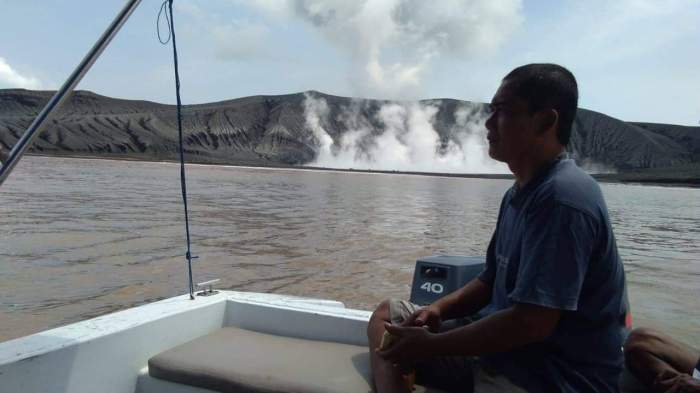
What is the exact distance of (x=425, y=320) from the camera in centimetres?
214

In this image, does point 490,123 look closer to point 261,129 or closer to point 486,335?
point 486,335

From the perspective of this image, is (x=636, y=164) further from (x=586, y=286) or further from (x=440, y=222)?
(x=586, y=286)

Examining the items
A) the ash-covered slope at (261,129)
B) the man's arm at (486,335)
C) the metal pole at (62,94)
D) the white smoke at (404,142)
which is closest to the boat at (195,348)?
the metal pole at (62,94)

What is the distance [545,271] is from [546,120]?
52 centimetres

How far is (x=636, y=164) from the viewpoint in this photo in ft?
335

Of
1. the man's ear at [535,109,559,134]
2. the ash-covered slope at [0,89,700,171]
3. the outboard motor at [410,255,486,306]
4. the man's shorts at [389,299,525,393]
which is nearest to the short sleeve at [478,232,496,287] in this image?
the man's shorts at [389,299,525,393]

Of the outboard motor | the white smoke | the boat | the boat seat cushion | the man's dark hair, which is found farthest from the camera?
the white smoke

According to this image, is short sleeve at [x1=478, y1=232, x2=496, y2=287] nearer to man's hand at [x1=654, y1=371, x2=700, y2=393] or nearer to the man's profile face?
the man's profile face

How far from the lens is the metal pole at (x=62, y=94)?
173cm

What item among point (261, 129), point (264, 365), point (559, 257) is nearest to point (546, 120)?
point (559, 257)

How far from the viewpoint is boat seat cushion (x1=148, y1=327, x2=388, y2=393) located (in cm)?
218

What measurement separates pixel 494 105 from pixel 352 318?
141 centimetres

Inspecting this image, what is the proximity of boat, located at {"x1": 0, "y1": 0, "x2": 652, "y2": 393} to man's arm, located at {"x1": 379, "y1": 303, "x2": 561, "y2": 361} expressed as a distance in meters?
0.37

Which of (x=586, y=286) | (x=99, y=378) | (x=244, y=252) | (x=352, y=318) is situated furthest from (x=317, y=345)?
(x=244, y=252)
